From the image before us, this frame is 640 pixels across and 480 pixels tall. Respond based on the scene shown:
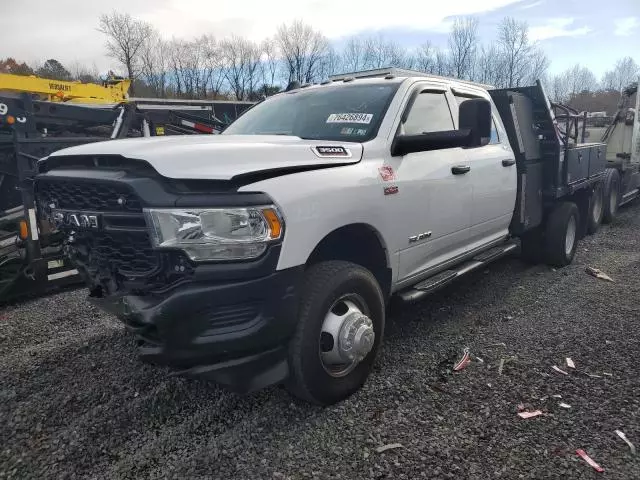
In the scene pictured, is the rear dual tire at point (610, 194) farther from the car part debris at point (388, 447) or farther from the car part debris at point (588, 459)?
the car part debris at point (388, 447)

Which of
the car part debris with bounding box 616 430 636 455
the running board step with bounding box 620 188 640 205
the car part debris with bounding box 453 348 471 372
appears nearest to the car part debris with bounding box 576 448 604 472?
the car part debris with bounding box 616 430 636 455

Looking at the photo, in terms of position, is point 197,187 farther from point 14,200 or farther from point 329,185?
point 14,200

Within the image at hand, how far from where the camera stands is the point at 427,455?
2621 mm

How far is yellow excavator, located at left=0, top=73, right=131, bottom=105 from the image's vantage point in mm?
10688

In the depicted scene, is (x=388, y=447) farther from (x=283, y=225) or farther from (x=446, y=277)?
(x=446, y=277)

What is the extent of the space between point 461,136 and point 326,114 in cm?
103

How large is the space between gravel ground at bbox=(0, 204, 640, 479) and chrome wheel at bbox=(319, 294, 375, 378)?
28 centimetres

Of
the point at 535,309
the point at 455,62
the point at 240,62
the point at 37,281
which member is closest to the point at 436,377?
the point at 535,309

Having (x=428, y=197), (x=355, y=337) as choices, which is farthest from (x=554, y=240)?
(x=355, y=337)

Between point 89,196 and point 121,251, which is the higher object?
point 89,196

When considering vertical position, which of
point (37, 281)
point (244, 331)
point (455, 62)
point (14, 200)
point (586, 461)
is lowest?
point (586, 461)

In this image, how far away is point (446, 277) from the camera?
405cm

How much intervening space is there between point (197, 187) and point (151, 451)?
1.44 m

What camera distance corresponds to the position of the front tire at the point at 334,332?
276cm
